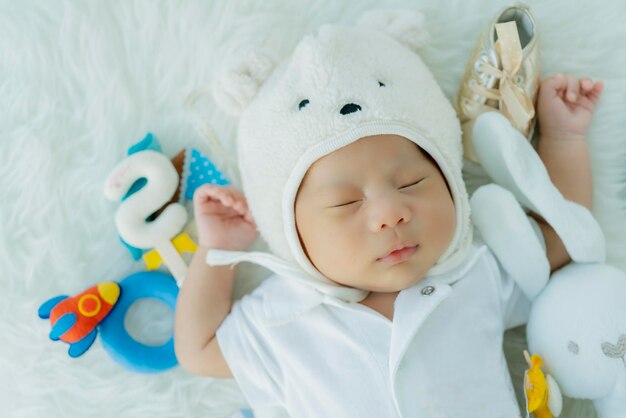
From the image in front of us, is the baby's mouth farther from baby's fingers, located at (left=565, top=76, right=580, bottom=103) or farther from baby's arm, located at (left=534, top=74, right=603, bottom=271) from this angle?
baby's fingers, located at (left=565, top=76, right=580, bottom=103)

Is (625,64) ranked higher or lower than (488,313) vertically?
higher

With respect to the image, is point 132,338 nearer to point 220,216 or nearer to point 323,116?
point 220,216

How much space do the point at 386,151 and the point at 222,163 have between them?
45 cm

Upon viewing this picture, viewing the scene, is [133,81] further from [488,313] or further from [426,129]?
[488,313]

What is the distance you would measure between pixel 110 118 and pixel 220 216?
35cm

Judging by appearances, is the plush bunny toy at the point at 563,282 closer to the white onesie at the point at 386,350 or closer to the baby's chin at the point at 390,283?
the white onesie at the point at 386,350

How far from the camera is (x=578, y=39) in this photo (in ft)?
4.43

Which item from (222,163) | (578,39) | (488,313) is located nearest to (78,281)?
(222,163)

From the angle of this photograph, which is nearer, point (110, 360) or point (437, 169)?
point (437, 169)

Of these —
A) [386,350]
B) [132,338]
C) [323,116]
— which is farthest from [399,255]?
[132,338]

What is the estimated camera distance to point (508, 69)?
1.23 meters

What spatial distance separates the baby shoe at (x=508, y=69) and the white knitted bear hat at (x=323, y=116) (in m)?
0.12

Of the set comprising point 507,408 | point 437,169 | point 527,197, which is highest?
point 437,169

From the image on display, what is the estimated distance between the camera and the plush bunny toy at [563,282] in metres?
1.11
